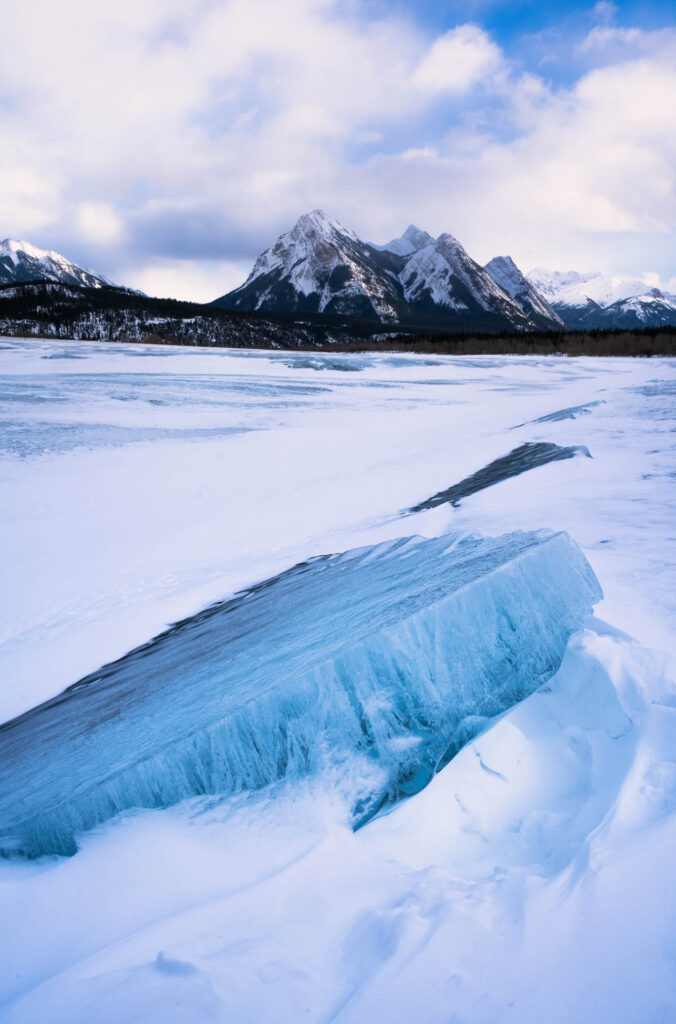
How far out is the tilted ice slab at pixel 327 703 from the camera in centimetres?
168

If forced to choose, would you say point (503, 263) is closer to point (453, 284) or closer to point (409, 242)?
point (409, 242)

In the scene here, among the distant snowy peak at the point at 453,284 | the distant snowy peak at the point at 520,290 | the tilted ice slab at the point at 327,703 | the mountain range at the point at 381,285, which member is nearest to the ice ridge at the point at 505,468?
the tilted ice slab at the point at 327,703

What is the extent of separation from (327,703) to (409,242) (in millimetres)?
194519

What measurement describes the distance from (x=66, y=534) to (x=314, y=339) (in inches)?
2367

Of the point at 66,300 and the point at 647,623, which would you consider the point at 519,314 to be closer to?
the point at 66,300

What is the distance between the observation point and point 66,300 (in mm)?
61781

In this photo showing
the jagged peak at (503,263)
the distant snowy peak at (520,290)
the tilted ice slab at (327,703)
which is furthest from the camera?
the jagged peak at (503,263)

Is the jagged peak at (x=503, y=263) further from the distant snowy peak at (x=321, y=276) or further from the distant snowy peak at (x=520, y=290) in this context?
the distant snowy peak at (x=321, y=276)

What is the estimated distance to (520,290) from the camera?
155m

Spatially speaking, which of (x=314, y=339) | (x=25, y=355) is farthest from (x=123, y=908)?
(x=314, y=339)

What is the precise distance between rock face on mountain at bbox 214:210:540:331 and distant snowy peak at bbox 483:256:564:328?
26.1ft

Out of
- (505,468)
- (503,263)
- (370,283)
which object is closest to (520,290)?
(503,263)

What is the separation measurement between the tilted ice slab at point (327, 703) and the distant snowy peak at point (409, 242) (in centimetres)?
18586

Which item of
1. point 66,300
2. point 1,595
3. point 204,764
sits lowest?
point 1,595
